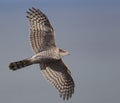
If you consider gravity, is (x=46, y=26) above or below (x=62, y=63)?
above

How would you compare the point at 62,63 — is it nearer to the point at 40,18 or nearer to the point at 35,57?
the point at 35,57

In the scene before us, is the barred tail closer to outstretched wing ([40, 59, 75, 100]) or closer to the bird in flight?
the bird in flight

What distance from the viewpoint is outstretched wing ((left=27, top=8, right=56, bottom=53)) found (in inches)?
214

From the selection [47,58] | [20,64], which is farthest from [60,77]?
[20,64]

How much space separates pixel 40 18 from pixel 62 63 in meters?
1.11

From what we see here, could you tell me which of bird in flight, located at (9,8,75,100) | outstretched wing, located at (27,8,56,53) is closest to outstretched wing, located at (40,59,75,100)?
bird in flight, located at (9,8,75,100)

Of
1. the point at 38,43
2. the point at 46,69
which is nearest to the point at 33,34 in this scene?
the point at 38,43

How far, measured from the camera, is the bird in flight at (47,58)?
16.3 feet

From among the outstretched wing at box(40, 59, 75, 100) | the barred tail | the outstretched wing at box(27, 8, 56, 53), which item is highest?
the outstretched wing at box(27, 8, 56, 53)

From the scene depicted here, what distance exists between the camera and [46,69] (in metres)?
5.37

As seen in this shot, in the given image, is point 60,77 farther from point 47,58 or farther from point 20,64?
point 20,64

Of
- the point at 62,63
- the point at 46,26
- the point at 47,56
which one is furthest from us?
the point at 46,26

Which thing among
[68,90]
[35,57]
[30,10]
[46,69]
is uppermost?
[30,10]

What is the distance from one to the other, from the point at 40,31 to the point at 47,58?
3.25 ft
